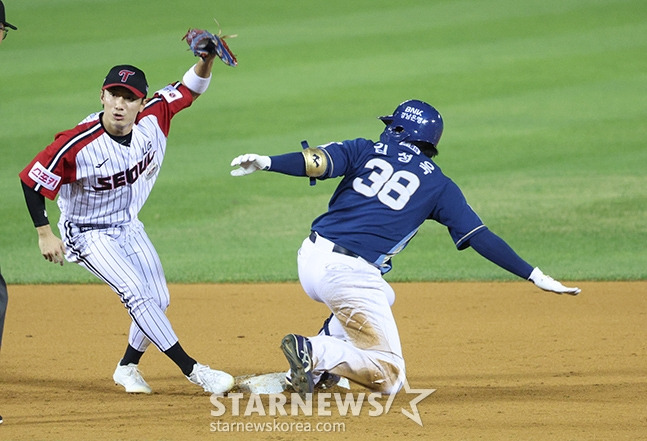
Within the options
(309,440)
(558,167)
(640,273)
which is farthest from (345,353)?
(558,167)

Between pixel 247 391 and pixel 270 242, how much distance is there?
4.88 metres

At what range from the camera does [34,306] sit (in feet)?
26.7

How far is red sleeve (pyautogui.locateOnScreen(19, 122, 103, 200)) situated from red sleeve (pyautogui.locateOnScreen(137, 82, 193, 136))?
1.76 feet

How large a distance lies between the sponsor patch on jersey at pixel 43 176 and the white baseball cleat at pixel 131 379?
1.24 metres

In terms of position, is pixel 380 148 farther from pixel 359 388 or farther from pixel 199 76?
pixel 359 388

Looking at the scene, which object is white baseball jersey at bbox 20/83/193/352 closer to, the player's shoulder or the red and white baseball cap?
the player's shoulder

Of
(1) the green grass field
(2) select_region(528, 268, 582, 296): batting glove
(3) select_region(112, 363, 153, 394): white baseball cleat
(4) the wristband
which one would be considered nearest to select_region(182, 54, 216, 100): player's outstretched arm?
(4) the wristband

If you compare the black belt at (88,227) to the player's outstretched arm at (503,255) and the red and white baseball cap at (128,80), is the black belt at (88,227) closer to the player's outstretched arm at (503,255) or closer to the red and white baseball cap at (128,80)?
the red and white baseball cap at (128,80)

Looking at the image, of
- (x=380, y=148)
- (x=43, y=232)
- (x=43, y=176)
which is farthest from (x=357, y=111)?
(x=43, y=232)

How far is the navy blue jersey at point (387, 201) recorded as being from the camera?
518 centimetres

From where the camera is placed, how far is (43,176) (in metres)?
5.12

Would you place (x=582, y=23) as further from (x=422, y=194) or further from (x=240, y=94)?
(x=422, y=194)

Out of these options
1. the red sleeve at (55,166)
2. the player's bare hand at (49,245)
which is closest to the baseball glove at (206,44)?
the red sleeve at (55,166)

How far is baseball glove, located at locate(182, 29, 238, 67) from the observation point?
5.72 metres
